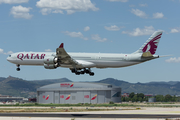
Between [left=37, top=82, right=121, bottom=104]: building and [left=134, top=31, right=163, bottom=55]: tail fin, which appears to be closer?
[left=134, top=31, right=163, bottom=55]: tail fin

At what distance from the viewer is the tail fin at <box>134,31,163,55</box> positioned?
80.0 meters

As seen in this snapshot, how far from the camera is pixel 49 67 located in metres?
76.8

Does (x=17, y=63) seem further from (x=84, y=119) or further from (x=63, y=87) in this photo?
(x=63, y=87)

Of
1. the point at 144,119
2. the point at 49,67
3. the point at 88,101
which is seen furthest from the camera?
the point at 88,101

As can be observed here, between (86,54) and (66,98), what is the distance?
62.0 meters

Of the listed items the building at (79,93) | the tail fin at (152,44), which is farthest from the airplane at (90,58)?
the building at (79,93)

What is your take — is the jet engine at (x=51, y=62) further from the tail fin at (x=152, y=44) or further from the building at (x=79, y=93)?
the building at (x=79, y=93)

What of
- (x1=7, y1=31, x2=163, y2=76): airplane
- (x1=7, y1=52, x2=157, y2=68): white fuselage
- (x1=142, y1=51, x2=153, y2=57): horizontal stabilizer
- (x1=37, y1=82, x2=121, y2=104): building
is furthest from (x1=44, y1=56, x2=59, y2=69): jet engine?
(x1=37, y1=82, x2=121, y2=104): building

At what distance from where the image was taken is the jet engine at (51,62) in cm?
7599

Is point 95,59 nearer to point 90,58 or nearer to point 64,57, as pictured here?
point 90,58

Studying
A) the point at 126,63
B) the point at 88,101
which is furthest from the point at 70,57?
the point at 88,101

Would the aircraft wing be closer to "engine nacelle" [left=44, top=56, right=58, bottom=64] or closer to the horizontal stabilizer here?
"engine nacelle" [left=44, top=56, right=58, bottom=64]

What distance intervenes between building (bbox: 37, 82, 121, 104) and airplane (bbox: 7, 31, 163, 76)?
5666 centimetres

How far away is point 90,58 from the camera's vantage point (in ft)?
262
